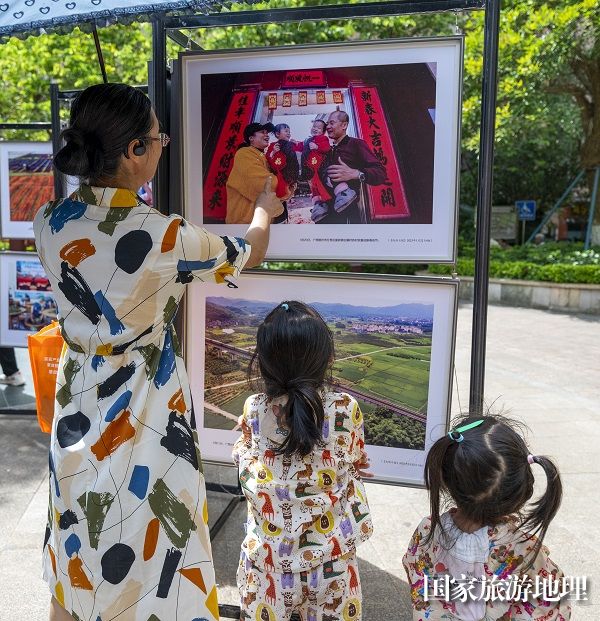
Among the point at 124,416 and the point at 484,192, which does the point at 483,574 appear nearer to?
the point at 124,416

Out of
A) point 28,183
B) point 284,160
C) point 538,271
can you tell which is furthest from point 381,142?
point 538,271

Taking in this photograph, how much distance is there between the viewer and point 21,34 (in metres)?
2.07

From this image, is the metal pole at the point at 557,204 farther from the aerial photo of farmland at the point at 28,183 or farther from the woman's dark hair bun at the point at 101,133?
the woman's dark hair bun at the point at 101,133

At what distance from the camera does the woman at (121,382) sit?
1616 mm

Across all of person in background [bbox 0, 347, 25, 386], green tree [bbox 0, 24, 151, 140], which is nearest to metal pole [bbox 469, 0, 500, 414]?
person in background [bbox 0, 347, 25, 386]

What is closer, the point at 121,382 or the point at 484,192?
the point at 121,382

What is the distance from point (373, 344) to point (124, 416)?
1019 mm

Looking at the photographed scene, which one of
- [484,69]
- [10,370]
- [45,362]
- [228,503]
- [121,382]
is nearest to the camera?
[121,382]

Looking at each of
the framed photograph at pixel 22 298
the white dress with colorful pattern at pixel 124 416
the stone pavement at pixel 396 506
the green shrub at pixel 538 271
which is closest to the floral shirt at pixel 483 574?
the white dress with colorful pattern at pixel 124 416

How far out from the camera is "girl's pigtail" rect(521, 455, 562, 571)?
154cm

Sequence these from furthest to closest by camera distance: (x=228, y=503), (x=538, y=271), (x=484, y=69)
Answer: (x=538, y=271) < (x=228, y=503) < (x=484, y=69)

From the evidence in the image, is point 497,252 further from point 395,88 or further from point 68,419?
point 68,419

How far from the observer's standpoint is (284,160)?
231 cm

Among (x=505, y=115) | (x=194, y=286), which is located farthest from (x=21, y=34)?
(x=505, y=115)
